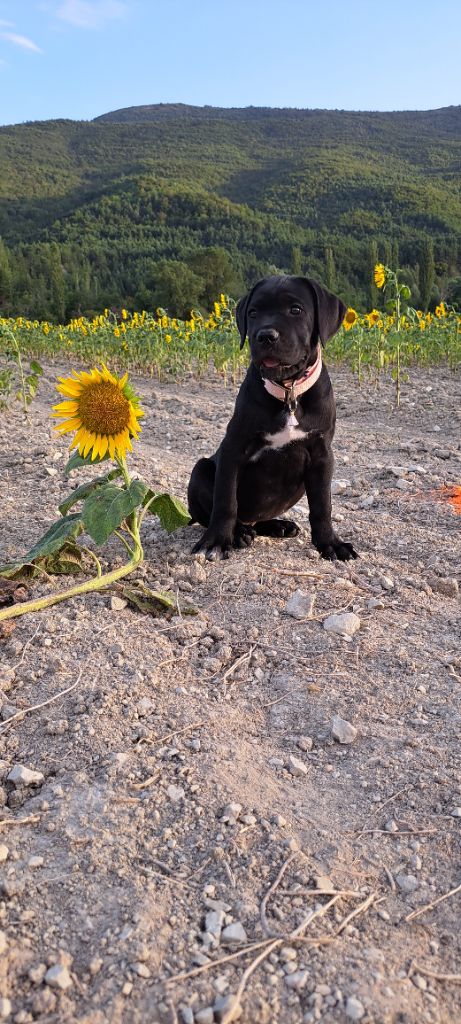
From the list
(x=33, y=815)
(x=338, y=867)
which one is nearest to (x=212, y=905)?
(x=338, y=867)

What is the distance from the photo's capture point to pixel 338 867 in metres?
1.61

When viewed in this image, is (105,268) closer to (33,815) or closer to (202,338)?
(202,338)

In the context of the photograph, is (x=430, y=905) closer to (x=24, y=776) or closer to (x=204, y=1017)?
(x=204, y=1017)

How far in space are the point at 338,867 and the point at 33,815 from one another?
2.30ft

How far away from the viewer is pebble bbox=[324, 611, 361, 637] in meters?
2.67

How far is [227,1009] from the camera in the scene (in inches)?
49.4

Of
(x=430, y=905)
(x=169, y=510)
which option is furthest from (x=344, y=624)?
(x=430, y=905)

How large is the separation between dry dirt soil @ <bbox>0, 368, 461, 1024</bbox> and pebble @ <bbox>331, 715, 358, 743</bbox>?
2cm

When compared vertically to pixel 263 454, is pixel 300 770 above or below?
below

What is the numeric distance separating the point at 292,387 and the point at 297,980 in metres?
2.24

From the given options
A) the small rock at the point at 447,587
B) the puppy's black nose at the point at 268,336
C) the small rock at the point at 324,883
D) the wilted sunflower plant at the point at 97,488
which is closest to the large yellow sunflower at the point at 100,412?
the wilted sunflower plant at the point at 97,488

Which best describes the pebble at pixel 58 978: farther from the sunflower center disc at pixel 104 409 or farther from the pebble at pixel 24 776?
the sunflower center disc at pixel 104 409

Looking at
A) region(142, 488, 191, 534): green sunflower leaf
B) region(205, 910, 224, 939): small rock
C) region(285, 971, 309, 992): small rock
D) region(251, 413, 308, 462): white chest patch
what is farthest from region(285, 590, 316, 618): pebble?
region(285, 971, 309, 992): small rock

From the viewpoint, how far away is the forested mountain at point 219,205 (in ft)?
147
